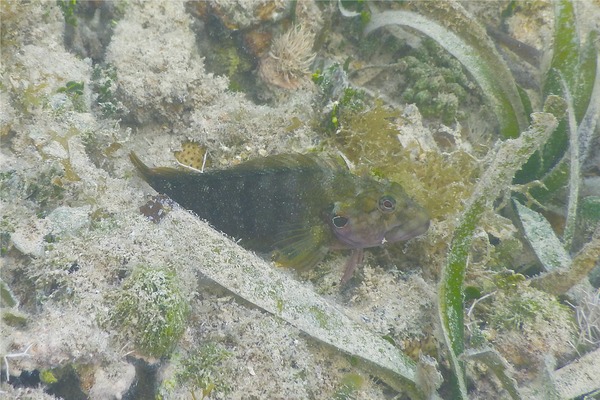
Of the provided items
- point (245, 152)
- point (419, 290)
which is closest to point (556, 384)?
point (419, 290)

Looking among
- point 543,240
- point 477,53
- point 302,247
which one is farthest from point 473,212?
point 477,53

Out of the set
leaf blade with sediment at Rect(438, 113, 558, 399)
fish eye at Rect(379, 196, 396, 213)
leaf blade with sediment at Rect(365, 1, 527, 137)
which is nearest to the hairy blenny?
fish eye at Rect(379, 196, 396, 213)

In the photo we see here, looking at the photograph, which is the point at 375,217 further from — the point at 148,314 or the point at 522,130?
the point at 522,130

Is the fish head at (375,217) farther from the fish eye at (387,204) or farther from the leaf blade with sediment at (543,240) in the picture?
the leaf blade with sediment at (543,240)

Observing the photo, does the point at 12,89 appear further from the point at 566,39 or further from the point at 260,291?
the point at 566,39

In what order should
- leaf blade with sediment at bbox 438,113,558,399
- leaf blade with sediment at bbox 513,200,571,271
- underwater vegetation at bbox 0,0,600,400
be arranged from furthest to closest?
leaf blade with sediment at bbox 513,200,571,271 < leaf blade with sediment at bbox 438,113,558,399 < underwater vegetation at bbox 0,0,600,400

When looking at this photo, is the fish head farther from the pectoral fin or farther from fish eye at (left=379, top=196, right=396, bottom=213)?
the pectoral fin
